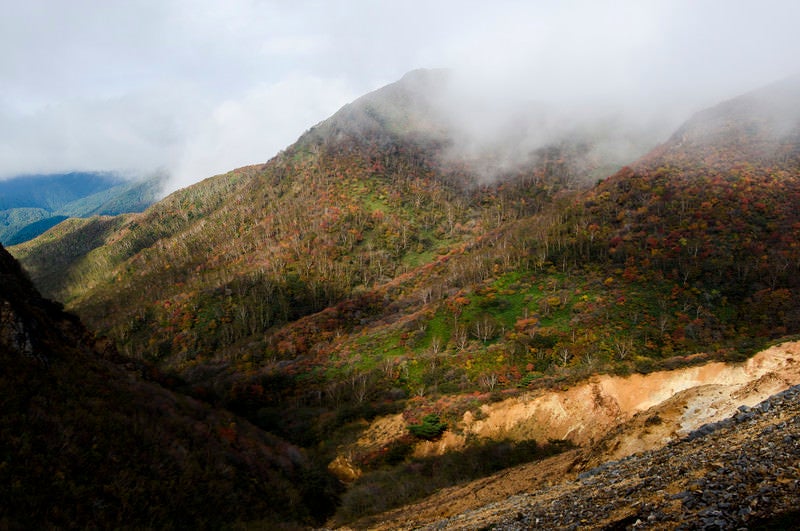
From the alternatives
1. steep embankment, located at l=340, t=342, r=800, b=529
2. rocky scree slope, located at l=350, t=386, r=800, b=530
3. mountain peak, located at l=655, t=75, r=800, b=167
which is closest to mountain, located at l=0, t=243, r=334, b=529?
steep embankment, located at l=340, t=342, r=800, b=529

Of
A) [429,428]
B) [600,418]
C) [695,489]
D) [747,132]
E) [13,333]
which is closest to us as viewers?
[695,489]

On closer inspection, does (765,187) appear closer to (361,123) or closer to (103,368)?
(103,368)

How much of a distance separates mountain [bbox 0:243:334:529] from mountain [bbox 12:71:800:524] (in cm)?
685

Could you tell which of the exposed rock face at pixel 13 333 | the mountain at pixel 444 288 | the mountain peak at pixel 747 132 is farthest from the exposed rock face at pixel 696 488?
the mountain peak at pixel 747 132

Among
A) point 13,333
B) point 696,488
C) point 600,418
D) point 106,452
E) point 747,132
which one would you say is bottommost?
point 600,418

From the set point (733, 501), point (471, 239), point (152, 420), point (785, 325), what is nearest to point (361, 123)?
point (471, 239)

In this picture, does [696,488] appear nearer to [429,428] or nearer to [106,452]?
[106,452]

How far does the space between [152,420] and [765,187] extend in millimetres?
112450

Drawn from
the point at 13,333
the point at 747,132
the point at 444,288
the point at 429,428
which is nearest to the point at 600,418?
the point at 429,428

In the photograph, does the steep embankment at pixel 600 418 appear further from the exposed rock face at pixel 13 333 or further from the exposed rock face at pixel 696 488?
the exposed rock face at pixel 13 333

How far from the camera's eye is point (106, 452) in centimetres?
1777

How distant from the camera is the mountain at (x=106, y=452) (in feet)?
48.4

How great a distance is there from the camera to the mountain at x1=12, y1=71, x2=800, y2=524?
44500 millimetres

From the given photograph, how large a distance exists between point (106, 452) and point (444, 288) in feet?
255
